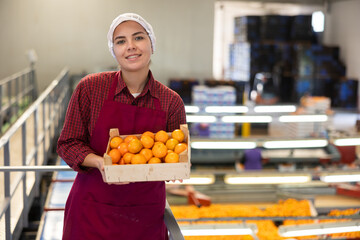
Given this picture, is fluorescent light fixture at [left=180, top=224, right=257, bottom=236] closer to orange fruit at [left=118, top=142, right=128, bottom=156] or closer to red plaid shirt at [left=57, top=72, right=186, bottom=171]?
red plaid shirt at [left=57, top=72, right=186, bottom=171]

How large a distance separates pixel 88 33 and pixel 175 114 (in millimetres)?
12062

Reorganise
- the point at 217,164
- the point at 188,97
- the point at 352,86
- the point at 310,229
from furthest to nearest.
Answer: the point at 352,86 < the point at 188,97 < the point at 217,164 < the point at 310,229

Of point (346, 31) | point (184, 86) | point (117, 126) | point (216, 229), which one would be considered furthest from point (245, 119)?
point (346, 31)

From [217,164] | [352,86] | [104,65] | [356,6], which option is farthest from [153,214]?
[356,6]

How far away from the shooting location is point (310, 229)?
16.6 feet

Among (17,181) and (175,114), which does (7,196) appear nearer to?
(17,181)

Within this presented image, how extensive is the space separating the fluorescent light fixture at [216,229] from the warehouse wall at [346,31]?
43.8 feet

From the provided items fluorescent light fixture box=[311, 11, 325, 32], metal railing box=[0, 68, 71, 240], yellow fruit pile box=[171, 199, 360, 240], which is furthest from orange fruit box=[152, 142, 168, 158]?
fluorescent light fixture box=[311, 11, 325, 32]

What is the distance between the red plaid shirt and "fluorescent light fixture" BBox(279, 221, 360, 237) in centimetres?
333

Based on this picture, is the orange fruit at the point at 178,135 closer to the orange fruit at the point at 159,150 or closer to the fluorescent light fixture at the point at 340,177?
the orange fruit at the point at 159,150

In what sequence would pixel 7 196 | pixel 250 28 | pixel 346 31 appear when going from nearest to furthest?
1. pixel 7 196
2. pixel 250 28
3. pixel 346 31

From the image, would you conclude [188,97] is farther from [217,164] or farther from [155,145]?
[155,145]

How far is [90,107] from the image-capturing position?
199 centimetres

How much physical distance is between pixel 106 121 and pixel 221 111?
21.5ft
